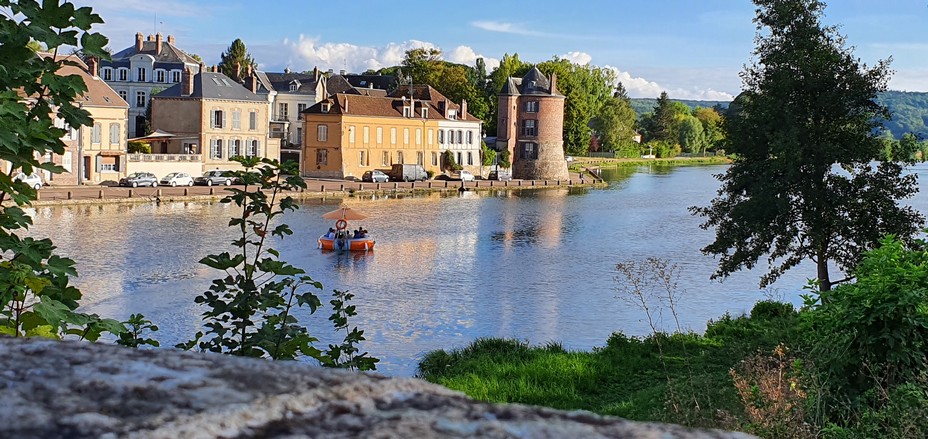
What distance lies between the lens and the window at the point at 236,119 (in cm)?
6144

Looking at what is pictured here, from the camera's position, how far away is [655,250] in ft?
118

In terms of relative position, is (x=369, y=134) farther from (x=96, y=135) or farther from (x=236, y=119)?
(x=96, y=135)

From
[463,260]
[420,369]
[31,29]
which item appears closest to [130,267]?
[463,260]

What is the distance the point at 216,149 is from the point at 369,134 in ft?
35.5

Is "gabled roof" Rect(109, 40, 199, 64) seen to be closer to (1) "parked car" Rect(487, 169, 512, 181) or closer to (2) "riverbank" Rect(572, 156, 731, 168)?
(1) "parked car" Rect(487, 169, 512, 181)

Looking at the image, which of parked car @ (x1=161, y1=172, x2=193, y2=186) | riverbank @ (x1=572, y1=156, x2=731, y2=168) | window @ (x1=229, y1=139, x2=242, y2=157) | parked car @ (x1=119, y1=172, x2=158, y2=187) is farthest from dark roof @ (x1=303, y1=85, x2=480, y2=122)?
riverbank @ (x1=572, y1=156, x2=731, y2=168)

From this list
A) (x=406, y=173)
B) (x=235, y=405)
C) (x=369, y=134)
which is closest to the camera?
(x=235, y=405)

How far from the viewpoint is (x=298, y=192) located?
52.5 metres

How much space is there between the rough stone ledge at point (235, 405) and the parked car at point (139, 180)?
53063 mm

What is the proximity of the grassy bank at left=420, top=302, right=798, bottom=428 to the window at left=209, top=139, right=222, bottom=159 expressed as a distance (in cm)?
4414

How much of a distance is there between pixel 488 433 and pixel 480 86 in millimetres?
99387

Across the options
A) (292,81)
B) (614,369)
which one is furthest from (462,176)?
(614,369)

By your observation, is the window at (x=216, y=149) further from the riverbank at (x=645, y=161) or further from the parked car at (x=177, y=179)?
the riverbank at (x=645, y=161)

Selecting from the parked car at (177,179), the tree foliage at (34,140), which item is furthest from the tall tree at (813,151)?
the parked car at (177,179)
